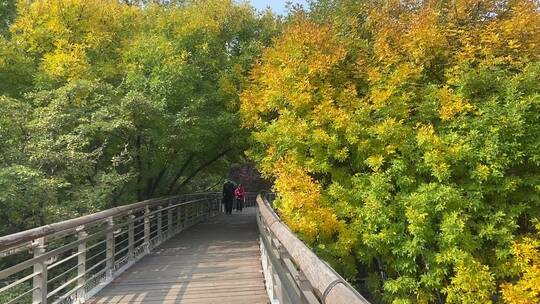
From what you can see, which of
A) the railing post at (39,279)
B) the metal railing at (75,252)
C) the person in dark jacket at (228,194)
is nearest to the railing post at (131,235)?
the metal railing at (75,252)

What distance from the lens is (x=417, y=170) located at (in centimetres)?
973

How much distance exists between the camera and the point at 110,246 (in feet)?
26.4

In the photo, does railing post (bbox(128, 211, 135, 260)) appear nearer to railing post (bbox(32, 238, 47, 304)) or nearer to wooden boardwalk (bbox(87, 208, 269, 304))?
wooden boardwalk (bbox(87, 208, 269, 304))

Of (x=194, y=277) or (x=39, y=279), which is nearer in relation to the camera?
(x=39, y=279)

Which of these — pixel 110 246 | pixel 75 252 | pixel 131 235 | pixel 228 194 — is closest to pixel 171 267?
pixel 131 235

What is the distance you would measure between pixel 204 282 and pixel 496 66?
6877 mm

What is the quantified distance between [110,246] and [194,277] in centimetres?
137

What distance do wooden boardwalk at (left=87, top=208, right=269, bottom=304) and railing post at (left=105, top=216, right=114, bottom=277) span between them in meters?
0.21

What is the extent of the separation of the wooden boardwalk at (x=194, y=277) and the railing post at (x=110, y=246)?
0.21m

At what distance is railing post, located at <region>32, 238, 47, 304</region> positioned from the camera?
5176mm

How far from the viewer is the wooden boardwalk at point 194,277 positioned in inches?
267

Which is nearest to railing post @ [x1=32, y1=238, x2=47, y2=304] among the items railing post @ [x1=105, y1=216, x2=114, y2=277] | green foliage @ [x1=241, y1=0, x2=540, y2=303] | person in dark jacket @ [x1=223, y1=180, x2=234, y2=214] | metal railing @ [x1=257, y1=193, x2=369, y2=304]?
metal railing @ [x1=257, y1=193, x2=369, y2=304]

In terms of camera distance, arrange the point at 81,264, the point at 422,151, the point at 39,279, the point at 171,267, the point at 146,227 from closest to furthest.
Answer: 1. the point at 39,279
2. the point at 81,264
3. the point at 171,267
4. the point at 422,151
5. the point at 146,227

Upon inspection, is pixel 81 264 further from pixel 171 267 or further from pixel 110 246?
pixel 171 267
